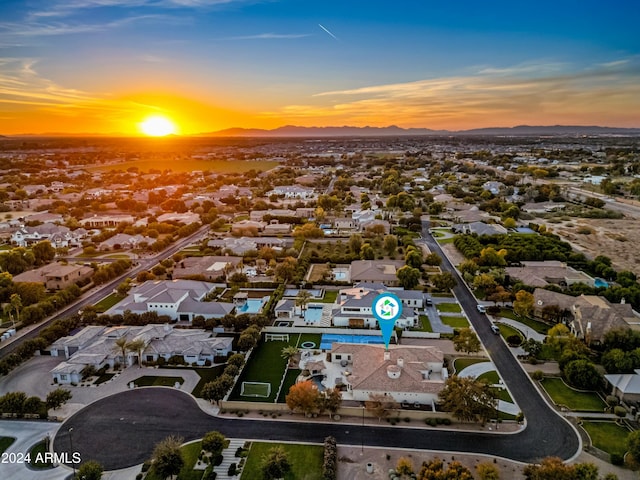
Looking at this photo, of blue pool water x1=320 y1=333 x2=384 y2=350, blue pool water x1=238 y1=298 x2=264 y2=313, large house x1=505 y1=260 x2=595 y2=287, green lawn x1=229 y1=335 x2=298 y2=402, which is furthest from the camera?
large house x1=505 y1=260 x2=595 y2=287

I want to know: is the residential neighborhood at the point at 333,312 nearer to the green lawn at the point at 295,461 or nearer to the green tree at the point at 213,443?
the green lawn at the point at 295,461

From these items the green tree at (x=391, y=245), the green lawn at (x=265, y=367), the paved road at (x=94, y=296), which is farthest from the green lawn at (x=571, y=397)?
the paved road at (x=94, y=296)

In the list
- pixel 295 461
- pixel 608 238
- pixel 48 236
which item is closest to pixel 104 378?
pixel 295 461

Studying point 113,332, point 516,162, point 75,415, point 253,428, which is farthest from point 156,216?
point 516,162

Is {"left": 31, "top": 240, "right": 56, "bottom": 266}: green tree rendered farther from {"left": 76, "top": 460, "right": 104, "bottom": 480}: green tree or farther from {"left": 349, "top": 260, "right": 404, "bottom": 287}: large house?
{"left": 76, "top": 460, "right": 104, "bottom": 480}: green tree

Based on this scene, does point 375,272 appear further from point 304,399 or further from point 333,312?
point 304,399

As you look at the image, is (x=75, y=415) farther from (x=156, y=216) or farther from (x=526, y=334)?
(x=156, y=216)

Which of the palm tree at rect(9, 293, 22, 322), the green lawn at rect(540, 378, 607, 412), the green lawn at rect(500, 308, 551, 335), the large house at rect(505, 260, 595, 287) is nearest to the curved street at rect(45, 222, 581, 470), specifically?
the green lawn at rect(540, 378, 607, 412)
